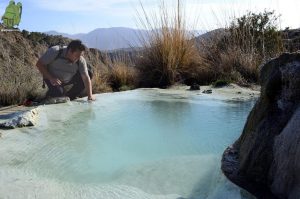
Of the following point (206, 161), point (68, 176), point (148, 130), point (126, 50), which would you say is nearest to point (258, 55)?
point (126, 50)

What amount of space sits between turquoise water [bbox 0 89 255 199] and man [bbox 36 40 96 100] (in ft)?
2.21

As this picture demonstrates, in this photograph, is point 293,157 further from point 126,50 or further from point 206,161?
point 126,50

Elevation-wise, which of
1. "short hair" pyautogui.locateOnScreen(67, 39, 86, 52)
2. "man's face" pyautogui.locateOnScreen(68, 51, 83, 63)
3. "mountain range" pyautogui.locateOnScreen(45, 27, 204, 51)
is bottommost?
"man's face" pyautogui.locateOnScreen(68, 51, 83, 63)

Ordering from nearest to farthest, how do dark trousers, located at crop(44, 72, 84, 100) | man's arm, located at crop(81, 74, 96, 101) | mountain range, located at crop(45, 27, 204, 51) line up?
man's arm, located at crop(81, 74, 96, 101), dark trousers, located at crop(44, 72, 84, 100), mountain range, located at crop(45, 27, 204, 51)

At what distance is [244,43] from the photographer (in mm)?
8664

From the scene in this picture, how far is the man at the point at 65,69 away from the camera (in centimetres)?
606

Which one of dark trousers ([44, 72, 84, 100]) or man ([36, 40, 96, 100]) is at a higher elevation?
man ([36, 40, 96, 100])

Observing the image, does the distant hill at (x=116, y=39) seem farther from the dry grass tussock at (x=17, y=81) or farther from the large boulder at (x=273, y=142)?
the large boulder at (x=273, y=142)

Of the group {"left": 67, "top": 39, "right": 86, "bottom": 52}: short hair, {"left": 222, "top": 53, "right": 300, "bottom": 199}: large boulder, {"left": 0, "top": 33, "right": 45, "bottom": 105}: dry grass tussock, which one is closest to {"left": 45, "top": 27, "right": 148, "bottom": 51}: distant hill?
{"left": 0, "top": 33, "right": 45, "bottom": 105}: dry grass tussock

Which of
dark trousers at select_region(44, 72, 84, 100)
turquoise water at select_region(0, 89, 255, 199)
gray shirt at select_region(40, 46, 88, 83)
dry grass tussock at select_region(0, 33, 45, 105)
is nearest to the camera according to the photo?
turquoise water at select_region(0, 89, 255, 199)

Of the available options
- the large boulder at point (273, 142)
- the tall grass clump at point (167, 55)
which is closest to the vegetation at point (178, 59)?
the tall grass clump at point (167, 55)

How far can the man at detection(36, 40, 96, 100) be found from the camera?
6.06 metres

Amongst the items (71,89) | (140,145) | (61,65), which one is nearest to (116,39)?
(71,89)

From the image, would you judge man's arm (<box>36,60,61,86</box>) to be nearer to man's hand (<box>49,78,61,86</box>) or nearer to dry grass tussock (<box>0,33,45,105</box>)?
man's hand (<box>49,78,61,86</box>)
